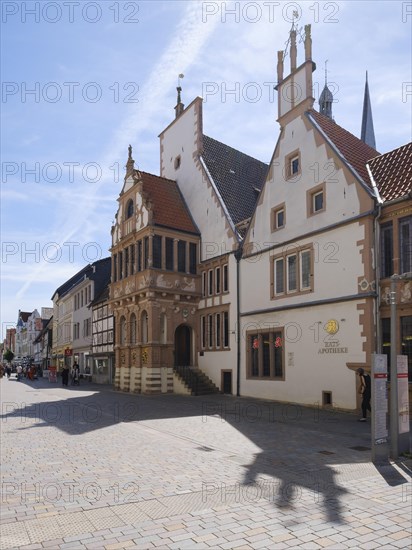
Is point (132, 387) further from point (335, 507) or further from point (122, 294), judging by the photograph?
point (335, 507)

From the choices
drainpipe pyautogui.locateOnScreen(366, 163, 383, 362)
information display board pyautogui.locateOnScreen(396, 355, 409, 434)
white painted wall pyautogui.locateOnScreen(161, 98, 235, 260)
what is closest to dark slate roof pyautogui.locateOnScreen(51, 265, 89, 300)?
white painted wall pyautogui.locateOnScreen(161, 98, 235, 260)

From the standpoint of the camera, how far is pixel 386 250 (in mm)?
17906

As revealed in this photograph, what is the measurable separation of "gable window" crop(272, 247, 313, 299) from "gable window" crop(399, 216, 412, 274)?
423 centimetres

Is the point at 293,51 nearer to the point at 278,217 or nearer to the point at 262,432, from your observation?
the point at 278,217

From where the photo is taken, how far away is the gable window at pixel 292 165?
22334 millimetres

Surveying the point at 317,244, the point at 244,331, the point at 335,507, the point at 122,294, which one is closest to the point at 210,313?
the point at 244,331

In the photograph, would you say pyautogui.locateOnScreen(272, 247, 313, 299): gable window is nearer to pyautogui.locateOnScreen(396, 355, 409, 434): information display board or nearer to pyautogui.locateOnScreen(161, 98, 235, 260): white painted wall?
pyautogui.locateOnScreen(161, 98, 235, 260): white painted wall

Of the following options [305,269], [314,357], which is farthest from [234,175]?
[314,357]

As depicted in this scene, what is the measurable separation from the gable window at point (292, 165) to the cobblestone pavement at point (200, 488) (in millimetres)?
11270

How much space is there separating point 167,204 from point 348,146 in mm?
13070

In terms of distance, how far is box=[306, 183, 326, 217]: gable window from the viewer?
67.8 ft

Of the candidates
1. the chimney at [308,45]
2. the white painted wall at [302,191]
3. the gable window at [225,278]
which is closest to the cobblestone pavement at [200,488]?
the white painted wall at [302,191]

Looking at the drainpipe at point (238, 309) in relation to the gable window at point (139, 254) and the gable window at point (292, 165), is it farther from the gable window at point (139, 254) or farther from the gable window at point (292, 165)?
the gable window at point (139, 254)

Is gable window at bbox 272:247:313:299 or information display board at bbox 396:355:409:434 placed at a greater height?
gable window at bbox 272:247:313:299
